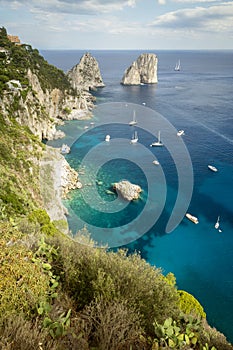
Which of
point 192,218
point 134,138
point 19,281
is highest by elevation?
A: point 19,281

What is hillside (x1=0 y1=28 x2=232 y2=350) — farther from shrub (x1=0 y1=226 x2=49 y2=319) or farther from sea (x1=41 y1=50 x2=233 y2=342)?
sea (x1=41 y1=50 x2=233 y2=342)

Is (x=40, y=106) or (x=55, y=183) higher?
(x=40, y=106)

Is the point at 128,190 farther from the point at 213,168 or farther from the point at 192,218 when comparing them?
the point at 213,168

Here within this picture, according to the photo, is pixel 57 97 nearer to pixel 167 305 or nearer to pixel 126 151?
pixel 126 151

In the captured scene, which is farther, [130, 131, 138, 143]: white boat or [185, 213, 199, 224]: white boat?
[130, 131, 138, 143]: white boat

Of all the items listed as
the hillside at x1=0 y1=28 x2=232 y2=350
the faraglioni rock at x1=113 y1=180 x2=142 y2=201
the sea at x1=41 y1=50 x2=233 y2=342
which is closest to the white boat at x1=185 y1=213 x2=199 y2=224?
the sea at x1=41 y1=50 x2=233 y2=342

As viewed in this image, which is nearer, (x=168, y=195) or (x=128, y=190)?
(x=128, y=190)

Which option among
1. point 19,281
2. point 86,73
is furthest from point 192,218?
point 86,73

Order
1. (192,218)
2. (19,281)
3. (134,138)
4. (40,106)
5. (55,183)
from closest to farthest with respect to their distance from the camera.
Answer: (19,281)
(192,218)
(55,183)
(40,106)
(134,138)

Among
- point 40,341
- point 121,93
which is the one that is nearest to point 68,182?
point 40,341
